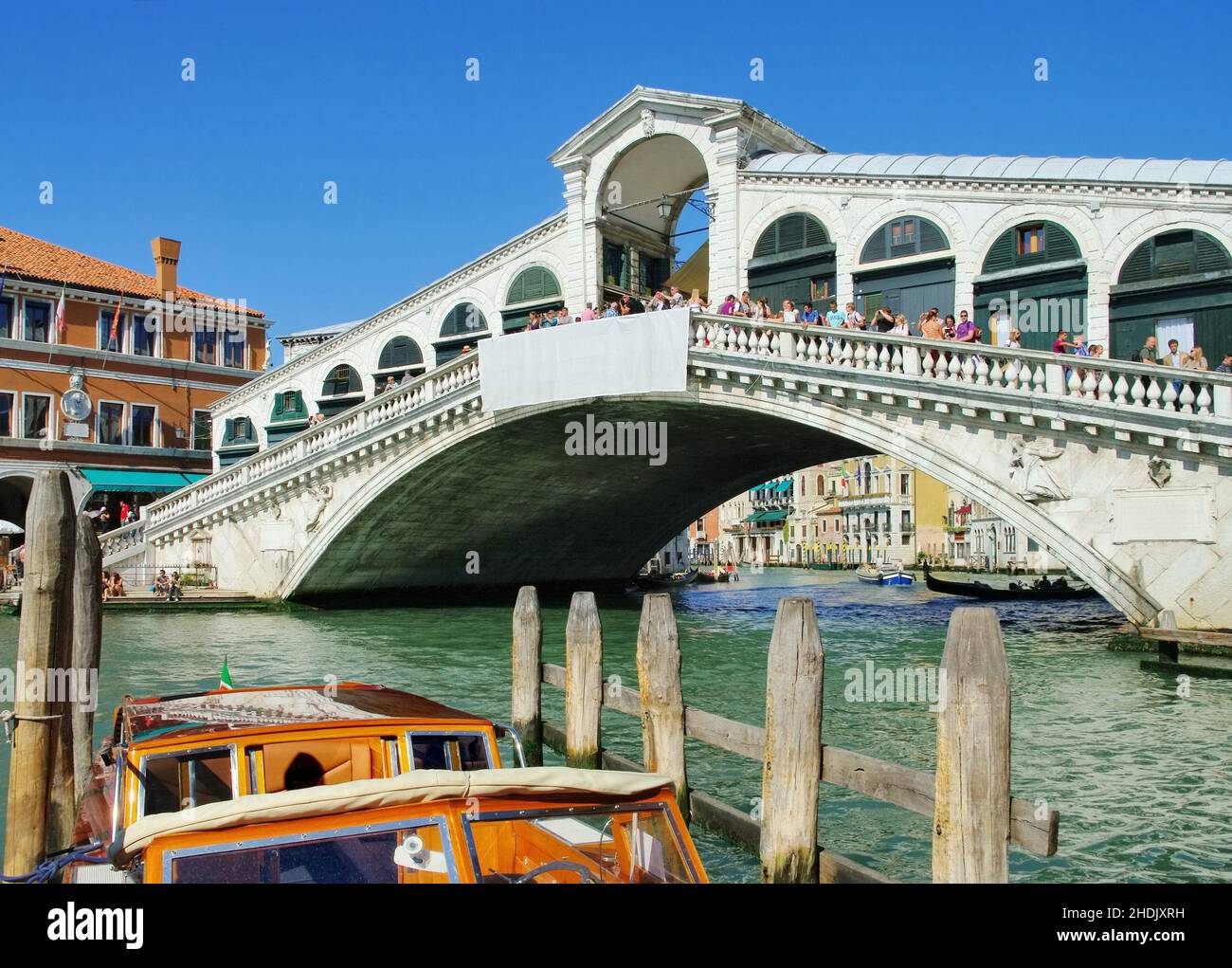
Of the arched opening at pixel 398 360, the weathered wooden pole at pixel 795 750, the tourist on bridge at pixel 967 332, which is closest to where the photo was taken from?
the weathered wooden pole at pixel 795 750

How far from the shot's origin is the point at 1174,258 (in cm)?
1598

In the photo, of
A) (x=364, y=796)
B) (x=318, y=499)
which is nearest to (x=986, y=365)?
(x=364, y=796)

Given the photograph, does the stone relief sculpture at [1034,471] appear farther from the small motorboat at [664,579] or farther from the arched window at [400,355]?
the small motorboat at [664,579]

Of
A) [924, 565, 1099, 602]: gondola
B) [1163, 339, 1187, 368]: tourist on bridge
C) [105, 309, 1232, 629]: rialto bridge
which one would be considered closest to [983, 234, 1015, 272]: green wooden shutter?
[105, 309, 1232, 629]: rialto bridge

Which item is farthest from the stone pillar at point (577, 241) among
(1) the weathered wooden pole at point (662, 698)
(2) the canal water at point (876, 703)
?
(1) the weathered wooden pole at point (662, 698)

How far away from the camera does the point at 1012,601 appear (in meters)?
28.5

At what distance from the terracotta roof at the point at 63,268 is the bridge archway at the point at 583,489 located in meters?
11.5

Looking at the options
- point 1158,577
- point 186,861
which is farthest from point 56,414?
point 186,861

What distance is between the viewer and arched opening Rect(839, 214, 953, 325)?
18203 mm

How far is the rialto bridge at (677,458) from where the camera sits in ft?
43.9

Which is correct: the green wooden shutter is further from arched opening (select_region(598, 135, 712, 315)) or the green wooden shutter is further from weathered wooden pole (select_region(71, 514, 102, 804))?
weathered wooden pole (select_region(71, 514, 102, 804))

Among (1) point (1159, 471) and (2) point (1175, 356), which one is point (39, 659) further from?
(2) point (1175, 356)

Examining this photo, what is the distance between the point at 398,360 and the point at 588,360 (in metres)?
8.61

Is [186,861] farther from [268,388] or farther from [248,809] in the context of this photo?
[268,388]
